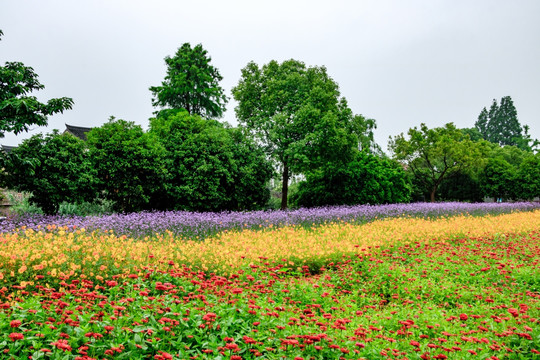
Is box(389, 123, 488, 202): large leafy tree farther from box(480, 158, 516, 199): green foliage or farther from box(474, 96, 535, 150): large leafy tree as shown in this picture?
box(474, 96, 535, 150): large leafy tree

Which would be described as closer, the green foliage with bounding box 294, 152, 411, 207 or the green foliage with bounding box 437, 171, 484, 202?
the green foliage with bounding box 294, 152, 411, 207

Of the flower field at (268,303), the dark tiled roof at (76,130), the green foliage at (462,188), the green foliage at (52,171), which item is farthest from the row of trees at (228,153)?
the dark tiled roof at (76,130)

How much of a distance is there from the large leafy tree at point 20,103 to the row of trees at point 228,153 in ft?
0.34

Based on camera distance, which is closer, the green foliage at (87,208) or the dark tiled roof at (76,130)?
the green foliage at (87,208)

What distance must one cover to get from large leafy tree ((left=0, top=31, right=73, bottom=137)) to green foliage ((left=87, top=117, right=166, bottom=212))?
146 centimetres

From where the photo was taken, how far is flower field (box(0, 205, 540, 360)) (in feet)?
9.96

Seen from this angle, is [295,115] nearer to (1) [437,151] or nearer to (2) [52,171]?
(2) [52,171]

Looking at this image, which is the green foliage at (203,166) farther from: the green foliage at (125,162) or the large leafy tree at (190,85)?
the large leafy tree at (190,85)

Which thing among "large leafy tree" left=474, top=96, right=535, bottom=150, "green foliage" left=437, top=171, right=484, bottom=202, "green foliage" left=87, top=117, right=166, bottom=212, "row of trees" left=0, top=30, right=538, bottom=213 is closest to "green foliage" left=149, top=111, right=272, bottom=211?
"row of trees" left=0, top=30, right=538, bottom=213

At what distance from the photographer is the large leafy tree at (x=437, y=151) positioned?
27188 millimetres

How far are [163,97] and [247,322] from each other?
24.7 m

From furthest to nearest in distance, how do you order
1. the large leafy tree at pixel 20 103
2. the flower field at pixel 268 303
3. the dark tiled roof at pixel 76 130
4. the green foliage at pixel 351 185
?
1. the dark tiled roof at pixel 76 130
2. the green foliage at pixel 351 185
3. the large leafy tree at pixel 20 103
4. the flower field at pixel 268 303

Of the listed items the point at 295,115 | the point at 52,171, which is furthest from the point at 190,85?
the point at 52,171

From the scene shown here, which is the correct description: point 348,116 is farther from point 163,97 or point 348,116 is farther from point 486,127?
point 486,127
